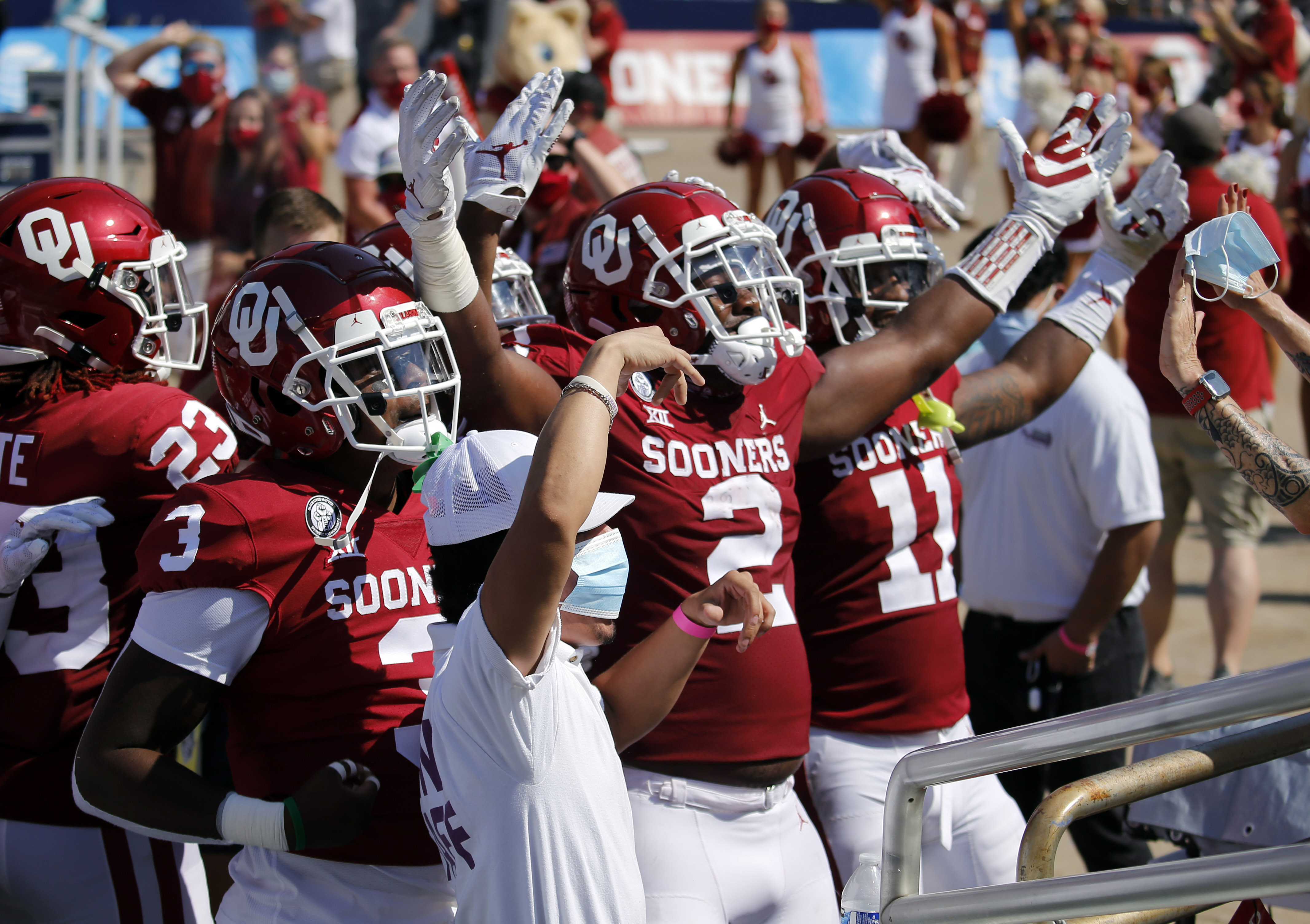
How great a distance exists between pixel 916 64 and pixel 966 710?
32.3 feet

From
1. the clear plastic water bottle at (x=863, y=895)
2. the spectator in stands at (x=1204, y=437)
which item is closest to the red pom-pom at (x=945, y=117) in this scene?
the spectator in stands at (x=1204, y=437)

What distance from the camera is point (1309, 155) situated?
25.5 feet

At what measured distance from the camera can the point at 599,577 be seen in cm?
207

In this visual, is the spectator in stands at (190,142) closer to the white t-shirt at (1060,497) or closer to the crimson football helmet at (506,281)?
the crimson football helmet at (506,281)

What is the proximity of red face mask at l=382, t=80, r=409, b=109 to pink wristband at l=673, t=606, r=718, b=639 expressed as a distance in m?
5.92

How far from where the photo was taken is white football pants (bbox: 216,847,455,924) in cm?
224

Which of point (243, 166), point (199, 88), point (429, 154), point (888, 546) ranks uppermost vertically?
point (429, 154)

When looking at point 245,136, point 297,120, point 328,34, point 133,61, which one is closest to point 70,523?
point 245,136

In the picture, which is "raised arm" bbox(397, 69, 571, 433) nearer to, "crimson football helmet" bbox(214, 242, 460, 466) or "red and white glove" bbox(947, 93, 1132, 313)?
"crimson football helmet" bbox(214, 242, 460, 466)

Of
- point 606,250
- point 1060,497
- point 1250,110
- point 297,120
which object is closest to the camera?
point 606,250

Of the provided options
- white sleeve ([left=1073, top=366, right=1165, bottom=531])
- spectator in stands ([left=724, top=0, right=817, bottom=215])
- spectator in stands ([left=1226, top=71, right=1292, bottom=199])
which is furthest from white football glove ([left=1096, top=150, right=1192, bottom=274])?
spectator in stands ([left=724, top=0, right=817, bottom=215])

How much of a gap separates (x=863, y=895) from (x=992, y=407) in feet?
4.93

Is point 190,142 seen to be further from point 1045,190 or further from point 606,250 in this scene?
point 1045,190

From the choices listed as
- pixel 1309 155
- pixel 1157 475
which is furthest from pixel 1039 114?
pixel 1157 475
